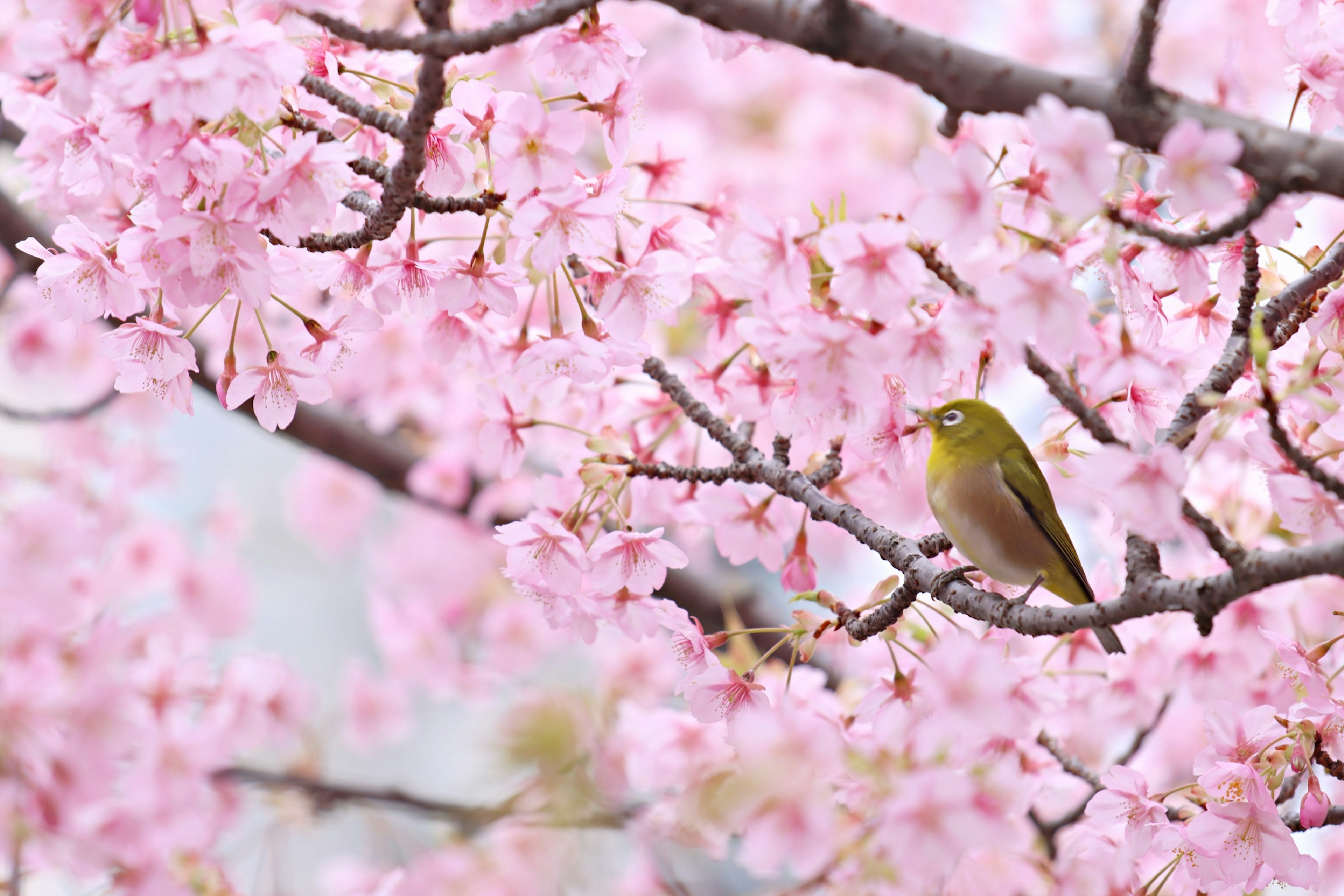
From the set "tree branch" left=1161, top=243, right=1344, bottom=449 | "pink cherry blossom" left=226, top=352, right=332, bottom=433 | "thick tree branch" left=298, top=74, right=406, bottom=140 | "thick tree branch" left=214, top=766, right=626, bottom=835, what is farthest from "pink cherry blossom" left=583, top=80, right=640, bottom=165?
"thick tree branch" left=214, top=766, right=626, bottom=835

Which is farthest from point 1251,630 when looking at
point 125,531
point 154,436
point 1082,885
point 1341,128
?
point 154,436

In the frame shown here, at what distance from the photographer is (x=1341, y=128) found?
1.28 m

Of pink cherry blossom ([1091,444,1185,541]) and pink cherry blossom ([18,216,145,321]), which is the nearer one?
pink cherry blossom ([1091,444,1185,541])

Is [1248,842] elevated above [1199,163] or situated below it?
below

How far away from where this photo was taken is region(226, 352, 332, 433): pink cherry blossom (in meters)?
1.15

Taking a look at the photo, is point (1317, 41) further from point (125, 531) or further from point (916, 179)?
point (125, 531)

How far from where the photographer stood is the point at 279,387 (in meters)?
1.17

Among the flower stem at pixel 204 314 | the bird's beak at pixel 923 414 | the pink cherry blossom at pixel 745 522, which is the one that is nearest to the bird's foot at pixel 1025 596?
the bird's beak at pixel 923 414

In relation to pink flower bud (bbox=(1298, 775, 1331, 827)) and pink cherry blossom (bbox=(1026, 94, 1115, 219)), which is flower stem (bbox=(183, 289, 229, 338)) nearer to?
pink cherry blossom (bbox=(1026, 94, 1115, 219))

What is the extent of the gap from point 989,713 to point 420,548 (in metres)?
3.57

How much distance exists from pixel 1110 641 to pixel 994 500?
0.31 m

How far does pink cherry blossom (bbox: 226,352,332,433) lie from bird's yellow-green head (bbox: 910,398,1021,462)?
28.5 inches

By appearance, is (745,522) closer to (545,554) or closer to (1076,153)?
(545,554)

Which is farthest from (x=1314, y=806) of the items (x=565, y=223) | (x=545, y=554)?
(x=565, y=223)
